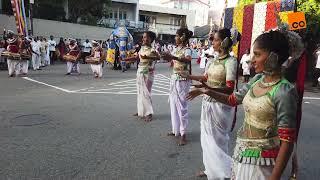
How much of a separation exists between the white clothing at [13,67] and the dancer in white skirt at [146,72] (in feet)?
31.6

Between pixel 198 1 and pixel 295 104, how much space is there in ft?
260

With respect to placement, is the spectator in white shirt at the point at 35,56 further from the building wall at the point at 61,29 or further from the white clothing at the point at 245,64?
the white clothing at the point at 245,64

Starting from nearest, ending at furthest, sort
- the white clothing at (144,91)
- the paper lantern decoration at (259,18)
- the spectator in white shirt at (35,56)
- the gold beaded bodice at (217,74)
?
the gold beaded bodice at (217,74) → the white clothing at (144,91) → the paper lantern decoration at (259,18) → the spectator in white shirt at (35,56)

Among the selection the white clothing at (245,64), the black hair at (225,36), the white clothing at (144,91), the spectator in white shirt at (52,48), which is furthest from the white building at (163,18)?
the black hair at (225,36)

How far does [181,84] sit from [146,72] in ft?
5.50

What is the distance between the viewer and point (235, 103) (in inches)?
133

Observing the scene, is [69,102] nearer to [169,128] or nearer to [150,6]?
[169,128]

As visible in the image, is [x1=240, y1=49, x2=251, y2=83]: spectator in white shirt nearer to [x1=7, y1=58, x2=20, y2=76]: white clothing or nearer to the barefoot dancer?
the barefoot dancer

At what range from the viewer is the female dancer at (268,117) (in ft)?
8.64

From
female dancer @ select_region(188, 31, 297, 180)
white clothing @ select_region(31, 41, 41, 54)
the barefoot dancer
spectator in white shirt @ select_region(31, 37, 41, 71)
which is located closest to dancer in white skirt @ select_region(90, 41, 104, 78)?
the barefoot dancer

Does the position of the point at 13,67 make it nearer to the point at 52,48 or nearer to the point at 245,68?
the point at 52,48

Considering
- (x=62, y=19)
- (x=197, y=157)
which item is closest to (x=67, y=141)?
(x=197, y=157)

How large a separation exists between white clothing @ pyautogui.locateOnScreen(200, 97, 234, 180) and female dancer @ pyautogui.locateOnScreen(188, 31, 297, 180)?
77.5 inches

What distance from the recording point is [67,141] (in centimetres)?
679
